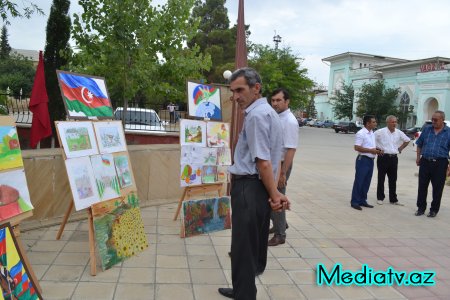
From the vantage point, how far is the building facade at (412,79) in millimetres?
36594

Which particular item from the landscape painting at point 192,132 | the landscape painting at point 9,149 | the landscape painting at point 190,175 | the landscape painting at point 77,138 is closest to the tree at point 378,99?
the landscape painting at point 192,132

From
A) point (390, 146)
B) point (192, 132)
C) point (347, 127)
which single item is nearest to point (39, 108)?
point (192, 132)

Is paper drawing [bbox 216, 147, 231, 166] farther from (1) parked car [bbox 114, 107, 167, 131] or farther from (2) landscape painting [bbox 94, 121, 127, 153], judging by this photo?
(1) parked car [bbox 114, 107, 167, 131]

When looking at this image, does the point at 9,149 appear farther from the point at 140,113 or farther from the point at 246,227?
the point at 140,113

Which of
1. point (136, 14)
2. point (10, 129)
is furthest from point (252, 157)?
point (136, 14)

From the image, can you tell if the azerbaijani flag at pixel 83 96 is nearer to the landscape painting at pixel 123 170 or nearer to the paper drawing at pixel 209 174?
the landscape painting at pixel 123 170

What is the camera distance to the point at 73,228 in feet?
15.8

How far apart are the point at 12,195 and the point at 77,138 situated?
95cm

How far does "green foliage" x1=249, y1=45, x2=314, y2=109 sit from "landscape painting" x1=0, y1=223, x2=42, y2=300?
26.3 m

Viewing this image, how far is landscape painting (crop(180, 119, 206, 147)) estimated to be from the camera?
4830 millimetres

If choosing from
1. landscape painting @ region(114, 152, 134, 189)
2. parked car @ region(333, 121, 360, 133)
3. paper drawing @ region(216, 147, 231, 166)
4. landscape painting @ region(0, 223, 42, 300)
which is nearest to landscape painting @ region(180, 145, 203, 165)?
paper drawing @ region(216, 147, 231, 166)

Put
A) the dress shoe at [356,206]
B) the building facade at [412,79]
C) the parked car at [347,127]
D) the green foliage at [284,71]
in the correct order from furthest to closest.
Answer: the parked car at [347,127], the building facade at [412,79], the green foliage at [284,71], the dress shoe at [356,206]

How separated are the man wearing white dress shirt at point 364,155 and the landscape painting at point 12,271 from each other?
5.57m

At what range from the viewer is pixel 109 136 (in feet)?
13.2
